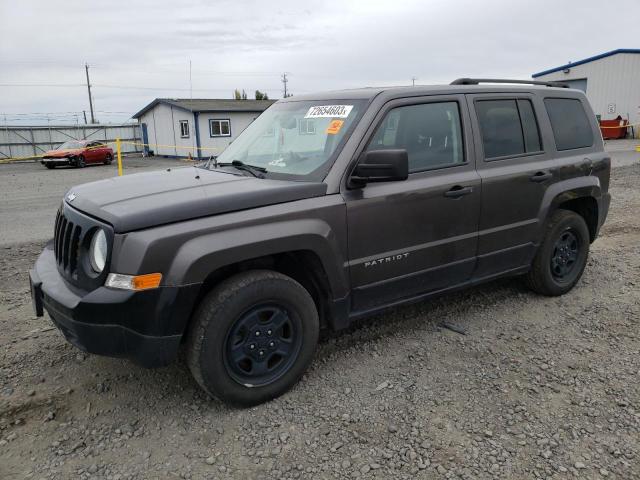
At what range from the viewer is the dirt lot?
2674mm

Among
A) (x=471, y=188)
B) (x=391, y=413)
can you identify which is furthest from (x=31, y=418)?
(x=471, y=188)

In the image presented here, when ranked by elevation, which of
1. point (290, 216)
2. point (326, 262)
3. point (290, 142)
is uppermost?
point (290, 142)

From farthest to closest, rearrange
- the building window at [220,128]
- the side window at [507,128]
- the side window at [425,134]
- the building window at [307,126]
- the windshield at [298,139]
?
the building window at [220,128]
the side window at [507,128]
the building window at [307,126]
the side window at [425,134]
the windshield at [298,139]

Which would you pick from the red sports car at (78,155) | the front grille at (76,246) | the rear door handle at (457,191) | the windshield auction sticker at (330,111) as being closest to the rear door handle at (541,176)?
the rear door handle at (457,191)

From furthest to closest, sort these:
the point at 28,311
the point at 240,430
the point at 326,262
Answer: the point at 28,311 → the point at 326,262 → the point at 240,430

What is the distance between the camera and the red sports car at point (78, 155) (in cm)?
2477

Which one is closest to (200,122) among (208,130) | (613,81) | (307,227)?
(208,130)

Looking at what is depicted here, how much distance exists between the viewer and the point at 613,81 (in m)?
29.8

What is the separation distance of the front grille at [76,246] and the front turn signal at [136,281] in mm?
95

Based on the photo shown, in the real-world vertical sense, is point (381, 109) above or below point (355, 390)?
above

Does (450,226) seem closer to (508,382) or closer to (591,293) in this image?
(508,382)

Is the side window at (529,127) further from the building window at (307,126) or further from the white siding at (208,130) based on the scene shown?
the white siding at (208,130)

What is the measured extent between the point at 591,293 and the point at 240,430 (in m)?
3.70

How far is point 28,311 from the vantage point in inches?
180
